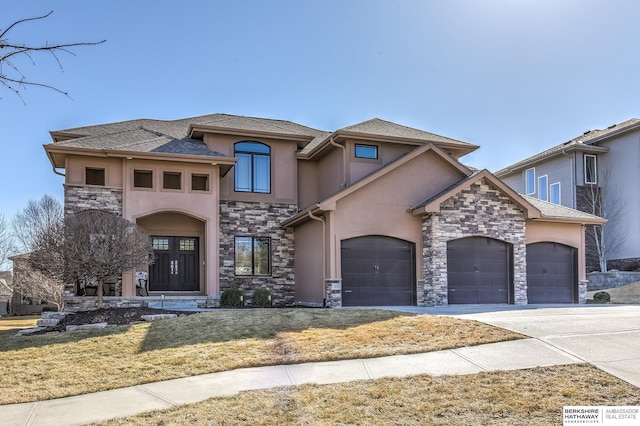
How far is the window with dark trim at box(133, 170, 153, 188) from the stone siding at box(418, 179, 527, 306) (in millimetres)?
9590

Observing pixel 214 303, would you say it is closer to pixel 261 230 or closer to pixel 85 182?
pixel 261 230

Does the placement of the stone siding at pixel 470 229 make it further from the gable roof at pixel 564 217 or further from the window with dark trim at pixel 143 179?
the window with dark trim at pixel 143 179

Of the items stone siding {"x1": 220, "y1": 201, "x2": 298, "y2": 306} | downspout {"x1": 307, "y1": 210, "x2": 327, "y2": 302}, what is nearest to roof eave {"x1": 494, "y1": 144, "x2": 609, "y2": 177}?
stone siding {"x1": 220, "y1": 201, "x2": 298, "y2": 306}

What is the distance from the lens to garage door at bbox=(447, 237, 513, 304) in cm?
1858

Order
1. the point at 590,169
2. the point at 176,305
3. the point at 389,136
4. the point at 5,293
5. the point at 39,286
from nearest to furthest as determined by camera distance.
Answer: the point at 176,305, the point at 39,286, the point at 389,136, the point at 590,169, the point at 5,293

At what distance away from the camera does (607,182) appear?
1165 inches

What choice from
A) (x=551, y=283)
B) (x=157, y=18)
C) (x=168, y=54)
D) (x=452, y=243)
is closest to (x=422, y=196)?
(x=452, y=243)

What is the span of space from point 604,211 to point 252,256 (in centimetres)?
1979

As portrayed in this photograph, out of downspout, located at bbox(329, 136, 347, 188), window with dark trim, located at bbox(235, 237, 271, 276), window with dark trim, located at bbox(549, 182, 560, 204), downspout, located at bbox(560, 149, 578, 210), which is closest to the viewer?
downspout, located at bbox(329, 136, 347, 188)

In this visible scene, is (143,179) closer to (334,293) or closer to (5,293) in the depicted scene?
(334,293)

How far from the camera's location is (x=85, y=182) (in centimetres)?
1838

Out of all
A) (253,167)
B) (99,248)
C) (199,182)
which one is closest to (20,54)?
(99,248)

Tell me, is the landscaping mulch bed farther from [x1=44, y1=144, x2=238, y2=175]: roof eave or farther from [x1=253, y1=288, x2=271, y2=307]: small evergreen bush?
[x1=44, y1=144, x2=238, y2=175]: roof eave

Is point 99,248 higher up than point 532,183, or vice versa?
point 532,183
